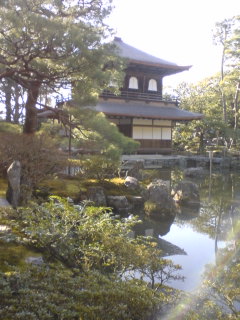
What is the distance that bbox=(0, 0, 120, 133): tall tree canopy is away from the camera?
6461 mm

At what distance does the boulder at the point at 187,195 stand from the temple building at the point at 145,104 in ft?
33.4

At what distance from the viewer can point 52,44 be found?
22.4 feet

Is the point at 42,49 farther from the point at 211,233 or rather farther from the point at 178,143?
the point at 178,143

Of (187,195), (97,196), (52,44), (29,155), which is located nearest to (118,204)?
(97,196)

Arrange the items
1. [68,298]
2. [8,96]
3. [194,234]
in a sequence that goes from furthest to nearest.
Answer: [8,96], [194,234], [68,298]

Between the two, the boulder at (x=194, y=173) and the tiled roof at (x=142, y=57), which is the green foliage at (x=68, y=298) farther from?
the tiled roof at (x=142, y=57)

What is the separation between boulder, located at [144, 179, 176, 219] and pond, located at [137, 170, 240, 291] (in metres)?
0.33

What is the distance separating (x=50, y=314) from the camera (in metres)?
2.72

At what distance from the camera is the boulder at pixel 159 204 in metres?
10.1

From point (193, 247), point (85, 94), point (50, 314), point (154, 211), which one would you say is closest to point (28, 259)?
point (50, 314)

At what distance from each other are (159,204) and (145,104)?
49.7 feet

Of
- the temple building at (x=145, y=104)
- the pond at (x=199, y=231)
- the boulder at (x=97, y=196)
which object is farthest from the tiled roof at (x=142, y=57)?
the boulder at (x=97, y=196)

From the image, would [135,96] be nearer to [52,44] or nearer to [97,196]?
[97,196]

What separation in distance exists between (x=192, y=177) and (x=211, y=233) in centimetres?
1071
